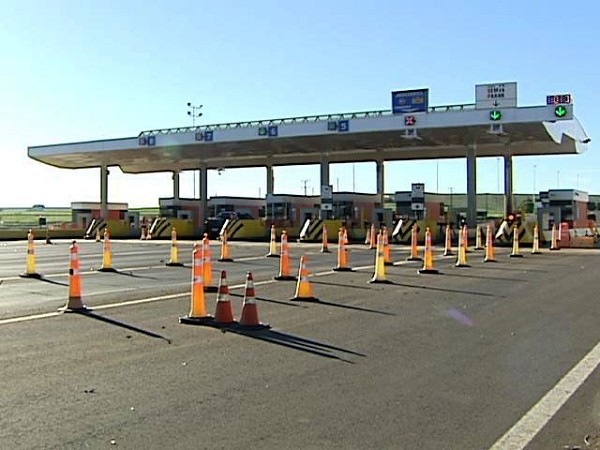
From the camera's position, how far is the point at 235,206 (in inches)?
2207

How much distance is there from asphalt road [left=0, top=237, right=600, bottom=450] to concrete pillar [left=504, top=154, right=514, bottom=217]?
90.1 ft

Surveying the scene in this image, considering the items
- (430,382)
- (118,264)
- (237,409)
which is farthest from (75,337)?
(118,264)

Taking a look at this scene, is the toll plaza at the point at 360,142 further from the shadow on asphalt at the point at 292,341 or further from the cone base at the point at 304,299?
the shadow on asphalt at the point at 292,341

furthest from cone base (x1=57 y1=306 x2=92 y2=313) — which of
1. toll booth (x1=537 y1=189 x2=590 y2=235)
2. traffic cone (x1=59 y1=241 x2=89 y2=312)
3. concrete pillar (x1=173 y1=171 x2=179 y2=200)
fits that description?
concrete pillar (x1=173 y1=171 x2=179 y2=200)

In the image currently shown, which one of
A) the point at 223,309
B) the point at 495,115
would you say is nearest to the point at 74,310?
the point at 223,309

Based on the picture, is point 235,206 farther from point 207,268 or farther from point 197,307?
point 197,307

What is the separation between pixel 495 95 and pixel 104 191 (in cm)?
2889

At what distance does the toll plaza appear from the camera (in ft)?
119

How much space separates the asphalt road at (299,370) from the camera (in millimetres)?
5832

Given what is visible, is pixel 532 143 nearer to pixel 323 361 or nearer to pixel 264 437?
pixel 323 361

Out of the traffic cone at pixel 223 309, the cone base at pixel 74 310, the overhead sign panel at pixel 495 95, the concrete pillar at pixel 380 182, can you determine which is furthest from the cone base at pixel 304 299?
the concrete pillar at pixel 380 182

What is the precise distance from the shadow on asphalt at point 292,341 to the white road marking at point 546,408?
2134mm

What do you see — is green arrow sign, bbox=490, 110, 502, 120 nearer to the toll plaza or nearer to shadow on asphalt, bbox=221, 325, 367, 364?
the toll plaza

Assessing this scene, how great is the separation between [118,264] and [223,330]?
1207 cm
